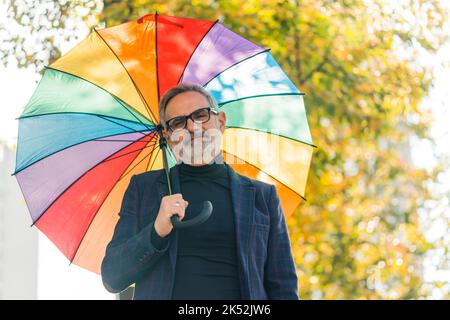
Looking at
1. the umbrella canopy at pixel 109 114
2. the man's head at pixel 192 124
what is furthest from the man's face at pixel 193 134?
the umbrella canopy at pixel 109 114

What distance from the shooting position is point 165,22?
3.74 m

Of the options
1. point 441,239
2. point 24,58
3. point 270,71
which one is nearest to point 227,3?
point 24,58

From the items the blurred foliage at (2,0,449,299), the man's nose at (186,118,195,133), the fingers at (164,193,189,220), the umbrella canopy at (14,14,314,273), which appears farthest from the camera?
the blurred foliage at (2,0,449,299)

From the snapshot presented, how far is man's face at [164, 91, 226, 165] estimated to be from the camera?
3047 millimetres

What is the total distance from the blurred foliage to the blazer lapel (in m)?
3.56

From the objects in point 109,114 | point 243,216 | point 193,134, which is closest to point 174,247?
point 243,216

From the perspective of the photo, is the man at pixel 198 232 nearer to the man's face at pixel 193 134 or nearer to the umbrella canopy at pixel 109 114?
the man's face at pixel 193 134

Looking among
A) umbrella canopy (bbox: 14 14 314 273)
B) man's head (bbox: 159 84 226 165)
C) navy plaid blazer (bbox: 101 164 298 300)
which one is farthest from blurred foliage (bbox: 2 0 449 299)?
navy plaid blazer (bbox: 101 164 298 300)

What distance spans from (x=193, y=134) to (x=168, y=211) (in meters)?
0.44

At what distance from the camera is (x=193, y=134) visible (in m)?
3.04

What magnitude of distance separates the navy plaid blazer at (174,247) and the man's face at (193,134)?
9 centimetres

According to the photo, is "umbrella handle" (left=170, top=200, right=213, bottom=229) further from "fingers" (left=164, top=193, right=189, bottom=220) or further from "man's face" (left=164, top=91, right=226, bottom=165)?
"man's face" (left=164, top=91, right=226, bottom=165)

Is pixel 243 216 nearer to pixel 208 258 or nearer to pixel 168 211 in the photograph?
pixel 208 258

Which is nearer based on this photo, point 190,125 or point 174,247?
point 174,247
